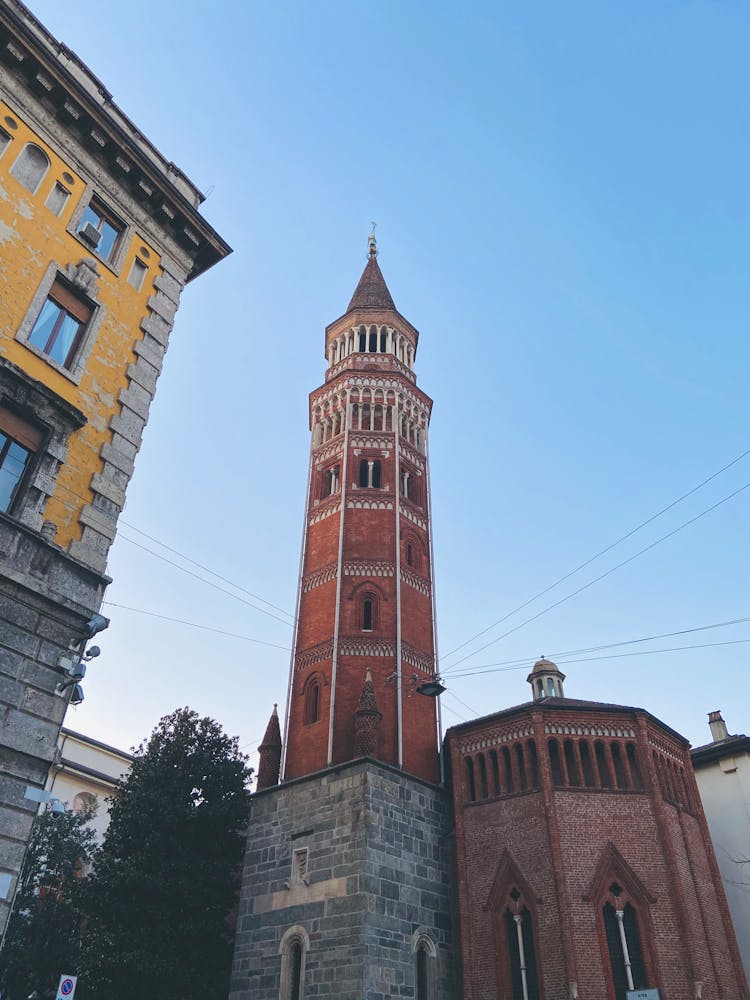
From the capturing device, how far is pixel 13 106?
1297 centimetres

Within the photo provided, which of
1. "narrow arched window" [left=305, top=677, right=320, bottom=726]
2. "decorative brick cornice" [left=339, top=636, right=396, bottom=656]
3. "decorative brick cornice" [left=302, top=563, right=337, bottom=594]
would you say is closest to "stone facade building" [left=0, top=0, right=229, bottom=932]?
"decorative brick cornice" [left=339, top=636, right=396, bottom=656]

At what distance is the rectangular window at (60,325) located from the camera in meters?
12.1

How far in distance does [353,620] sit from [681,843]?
43.0ft

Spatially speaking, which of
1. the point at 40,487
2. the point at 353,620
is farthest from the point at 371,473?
the point at 40,487

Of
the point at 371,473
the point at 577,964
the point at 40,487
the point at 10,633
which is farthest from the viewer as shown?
the point at 371,473

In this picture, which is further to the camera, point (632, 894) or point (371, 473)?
point (371, 473)

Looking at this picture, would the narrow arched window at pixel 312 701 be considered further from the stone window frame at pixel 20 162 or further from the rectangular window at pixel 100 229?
the stone window frame at pixel 20 162

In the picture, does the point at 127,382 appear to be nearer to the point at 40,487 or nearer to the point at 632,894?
the point at 40,487

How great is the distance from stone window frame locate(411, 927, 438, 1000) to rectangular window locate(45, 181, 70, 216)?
20395 millimetres

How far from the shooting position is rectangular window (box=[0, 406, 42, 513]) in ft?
35.6

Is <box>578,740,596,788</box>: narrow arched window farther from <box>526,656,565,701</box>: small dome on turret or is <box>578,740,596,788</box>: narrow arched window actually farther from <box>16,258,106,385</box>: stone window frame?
<box>16,258,106,385</box>: stone window frame

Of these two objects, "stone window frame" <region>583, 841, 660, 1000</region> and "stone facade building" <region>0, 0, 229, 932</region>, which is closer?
"stone facade building" <region>0, 0, 229, 932</region>

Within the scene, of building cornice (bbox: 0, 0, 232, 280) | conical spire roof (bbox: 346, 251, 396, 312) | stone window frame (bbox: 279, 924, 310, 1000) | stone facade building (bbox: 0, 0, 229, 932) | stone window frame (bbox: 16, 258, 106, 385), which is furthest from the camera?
conical spire roof (bbox: 346, 251, 396, 312)

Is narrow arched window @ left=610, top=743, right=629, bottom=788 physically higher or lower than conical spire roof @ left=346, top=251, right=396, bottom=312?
lower
